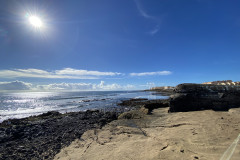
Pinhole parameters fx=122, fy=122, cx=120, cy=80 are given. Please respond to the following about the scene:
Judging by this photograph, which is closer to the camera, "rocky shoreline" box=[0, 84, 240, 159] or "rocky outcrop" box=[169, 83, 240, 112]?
"rocky shoreline" box=[0, 84, 240, 159]

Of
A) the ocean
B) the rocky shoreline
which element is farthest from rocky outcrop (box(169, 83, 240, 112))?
the ocean

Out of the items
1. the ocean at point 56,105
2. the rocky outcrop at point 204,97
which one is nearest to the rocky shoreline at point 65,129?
the rocky outcrop at point 204,97

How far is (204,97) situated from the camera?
9.15 meters

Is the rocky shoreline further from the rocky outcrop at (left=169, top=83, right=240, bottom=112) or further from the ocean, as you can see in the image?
the ocean

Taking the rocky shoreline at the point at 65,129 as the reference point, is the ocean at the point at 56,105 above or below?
below

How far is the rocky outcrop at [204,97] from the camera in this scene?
28.1 ft

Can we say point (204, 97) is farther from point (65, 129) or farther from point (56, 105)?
point (56, 105)

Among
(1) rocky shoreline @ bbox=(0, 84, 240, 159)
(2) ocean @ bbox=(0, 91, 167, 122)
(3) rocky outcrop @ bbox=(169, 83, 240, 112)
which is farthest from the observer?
(2) ocean @ bbox=(0, 91, 167, 122)

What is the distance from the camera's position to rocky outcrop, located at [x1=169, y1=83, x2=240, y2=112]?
28.1 ft

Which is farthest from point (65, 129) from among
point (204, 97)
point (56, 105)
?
point (56, 105)

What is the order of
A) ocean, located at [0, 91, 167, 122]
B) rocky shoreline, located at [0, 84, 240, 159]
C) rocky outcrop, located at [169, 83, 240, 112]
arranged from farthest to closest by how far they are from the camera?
ocean, located at [0, 91, 167, 122], rocky outcrop, located at [169, 83, 240, 112], rocky shoreline, located at [0, 84, 240, 159]

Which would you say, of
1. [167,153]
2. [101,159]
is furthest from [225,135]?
[101,159]

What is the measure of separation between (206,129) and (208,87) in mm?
5623

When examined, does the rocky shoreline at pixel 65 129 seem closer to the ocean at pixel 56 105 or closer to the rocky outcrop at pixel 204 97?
the rocky outcrop at pixel 204 97
